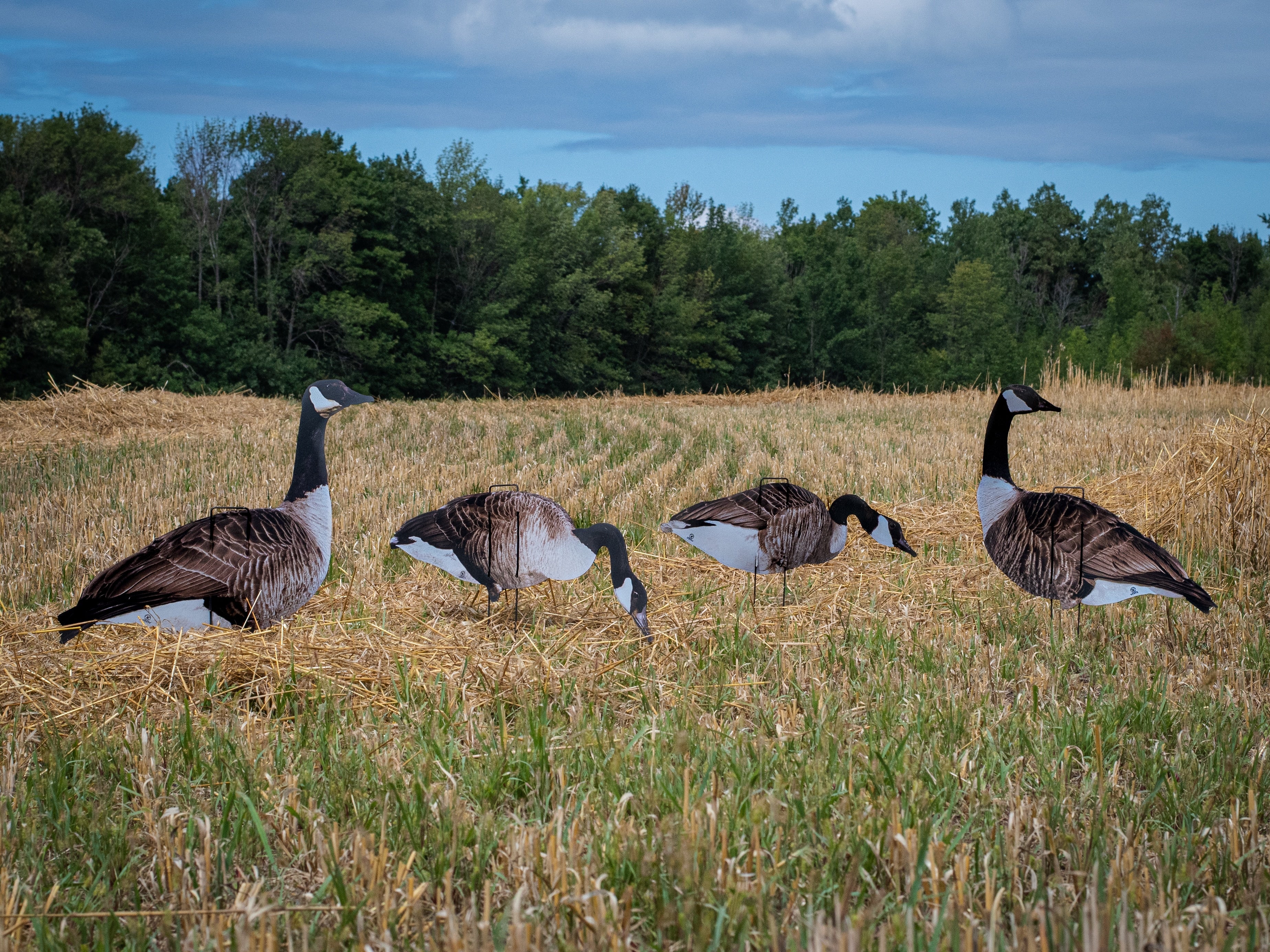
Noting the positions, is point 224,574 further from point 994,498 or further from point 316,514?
point 994,498

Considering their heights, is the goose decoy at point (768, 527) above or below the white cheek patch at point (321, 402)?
below

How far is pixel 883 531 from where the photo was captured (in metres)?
7.25

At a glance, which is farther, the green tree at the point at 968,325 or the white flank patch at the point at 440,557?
the green tree at the point at 968,325

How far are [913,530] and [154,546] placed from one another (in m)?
6.53

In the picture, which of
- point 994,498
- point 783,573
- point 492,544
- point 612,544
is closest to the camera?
point 612,544

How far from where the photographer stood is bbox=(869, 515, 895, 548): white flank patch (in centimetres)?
725

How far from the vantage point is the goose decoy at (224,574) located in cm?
529

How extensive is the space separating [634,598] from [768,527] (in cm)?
141

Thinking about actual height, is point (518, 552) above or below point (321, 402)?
below

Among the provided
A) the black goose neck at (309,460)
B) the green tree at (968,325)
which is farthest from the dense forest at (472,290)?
the black goose neck at (309,460)

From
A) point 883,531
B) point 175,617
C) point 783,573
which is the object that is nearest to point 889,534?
point 883,531

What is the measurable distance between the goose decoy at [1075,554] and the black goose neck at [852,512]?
958mm

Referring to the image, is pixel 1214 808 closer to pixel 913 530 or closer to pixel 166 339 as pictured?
pixel 913 530

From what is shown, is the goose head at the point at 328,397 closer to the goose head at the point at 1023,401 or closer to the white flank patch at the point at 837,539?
the white flank patch at the point at 837,539
